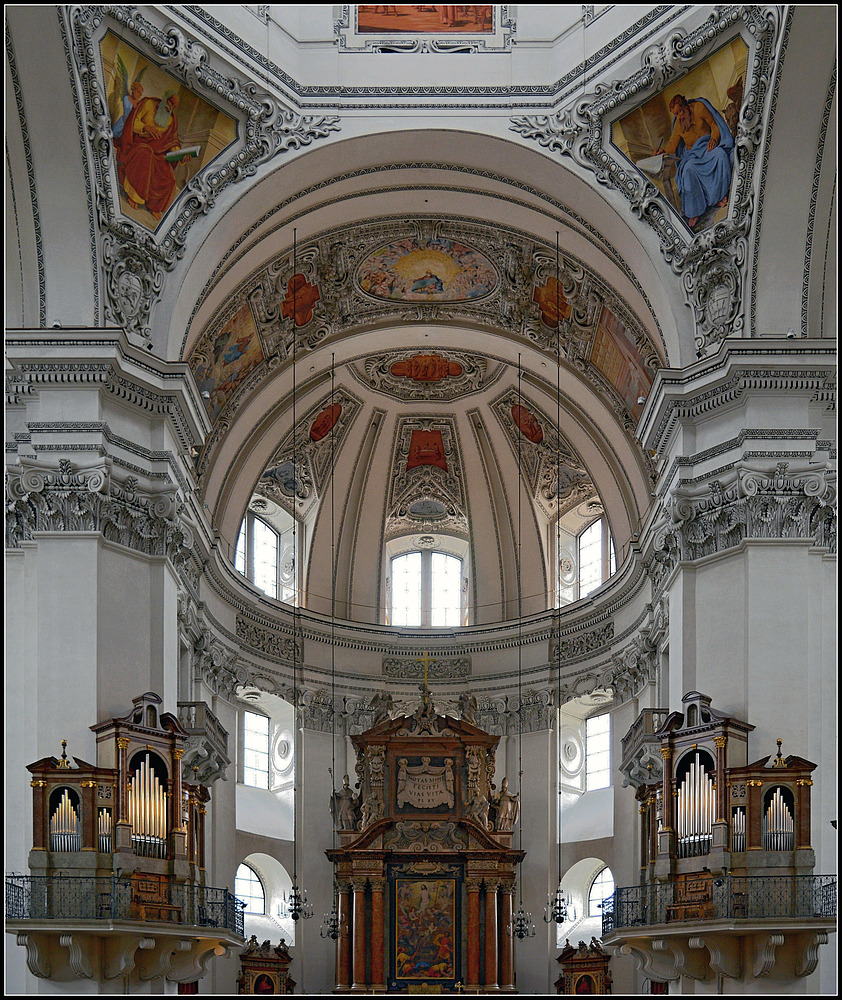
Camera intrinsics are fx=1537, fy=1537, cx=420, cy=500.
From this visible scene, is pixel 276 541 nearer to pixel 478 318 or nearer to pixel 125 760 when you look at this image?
pixel 478 318

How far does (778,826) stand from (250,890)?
1294cm

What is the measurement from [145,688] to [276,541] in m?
11.8

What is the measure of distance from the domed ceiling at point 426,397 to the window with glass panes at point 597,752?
2758mm

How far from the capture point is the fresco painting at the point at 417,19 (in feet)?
71.4

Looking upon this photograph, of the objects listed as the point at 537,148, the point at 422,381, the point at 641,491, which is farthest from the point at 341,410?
the point at 537,148

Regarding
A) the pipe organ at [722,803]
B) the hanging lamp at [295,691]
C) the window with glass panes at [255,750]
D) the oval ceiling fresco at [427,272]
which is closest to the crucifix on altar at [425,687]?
the hanging lamp at [295,691]

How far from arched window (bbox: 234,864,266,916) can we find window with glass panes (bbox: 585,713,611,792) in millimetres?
6359

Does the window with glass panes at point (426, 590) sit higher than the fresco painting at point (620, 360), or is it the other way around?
the fresco painting at point (620, 360)

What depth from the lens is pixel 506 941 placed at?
27.0 meters

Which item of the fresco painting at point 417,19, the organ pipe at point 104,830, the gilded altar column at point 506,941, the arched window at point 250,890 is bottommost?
the gilded altar column at point 506,941

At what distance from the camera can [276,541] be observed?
30797 millimetres

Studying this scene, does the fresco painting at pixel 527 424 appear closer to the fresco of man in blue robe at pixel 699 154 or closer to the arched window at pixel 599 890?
the arched window at pixel 599 890

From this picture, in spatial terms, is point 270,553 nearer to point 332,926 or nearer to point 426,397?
point 426,397

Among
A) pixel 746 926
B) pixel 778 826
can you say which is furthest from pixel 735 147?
pixel 746 926
